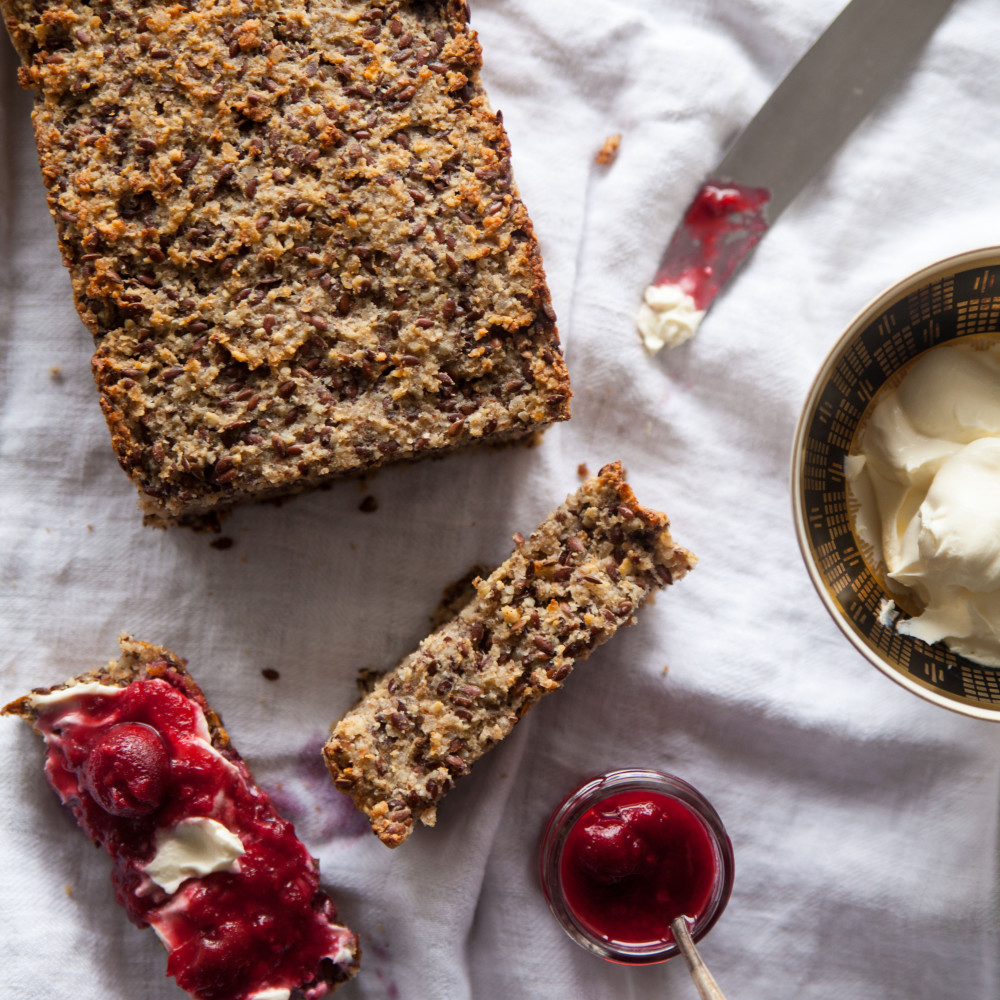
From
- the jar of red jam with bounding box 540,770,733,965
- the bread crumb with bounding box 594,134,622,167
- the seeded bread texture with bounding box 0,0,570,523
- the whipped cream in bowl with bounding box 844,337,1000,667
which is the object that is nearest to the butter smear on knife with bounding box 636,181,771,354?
the bread crumb with bounding box 594,134,622,167

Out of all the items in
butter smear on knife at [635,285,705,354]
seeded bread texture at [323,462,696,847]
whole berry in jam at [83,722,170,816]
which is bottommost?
whole berry in jam at [83,722,170,816]

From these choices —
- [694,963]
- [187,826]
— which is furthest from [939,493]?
[187,826]

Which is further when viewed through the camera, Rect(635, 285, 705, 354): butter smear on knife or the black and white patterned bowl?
Rect(635, 285, 705, 354): butter smear on knife

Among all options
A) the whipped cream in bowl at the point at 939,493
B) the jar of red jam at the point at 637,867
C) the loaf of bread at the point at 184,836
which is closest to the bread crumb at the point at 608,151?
the whipped cream in bowl at the point at 939,493

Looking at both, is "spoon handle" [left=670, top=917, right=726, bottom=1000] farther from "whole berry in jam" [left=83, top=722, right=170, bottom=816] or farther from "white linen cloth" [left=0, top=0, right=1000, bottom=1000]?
"whole berry in jam" [left=83, top=722, right=170, bottom=816]

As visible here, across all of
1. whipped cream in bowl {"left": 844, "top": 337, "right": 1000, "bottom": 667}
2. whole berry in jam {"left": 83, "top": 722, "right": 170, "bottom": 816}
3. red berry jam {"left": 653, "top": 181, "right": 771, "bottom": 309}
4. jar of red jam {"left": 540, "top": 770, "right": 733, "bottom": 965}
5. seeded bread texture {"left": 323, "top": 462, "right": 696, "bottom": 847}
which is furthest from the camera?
red berry jam {"left": 653, "top": 181, "right": 771, "bottom": 309}
